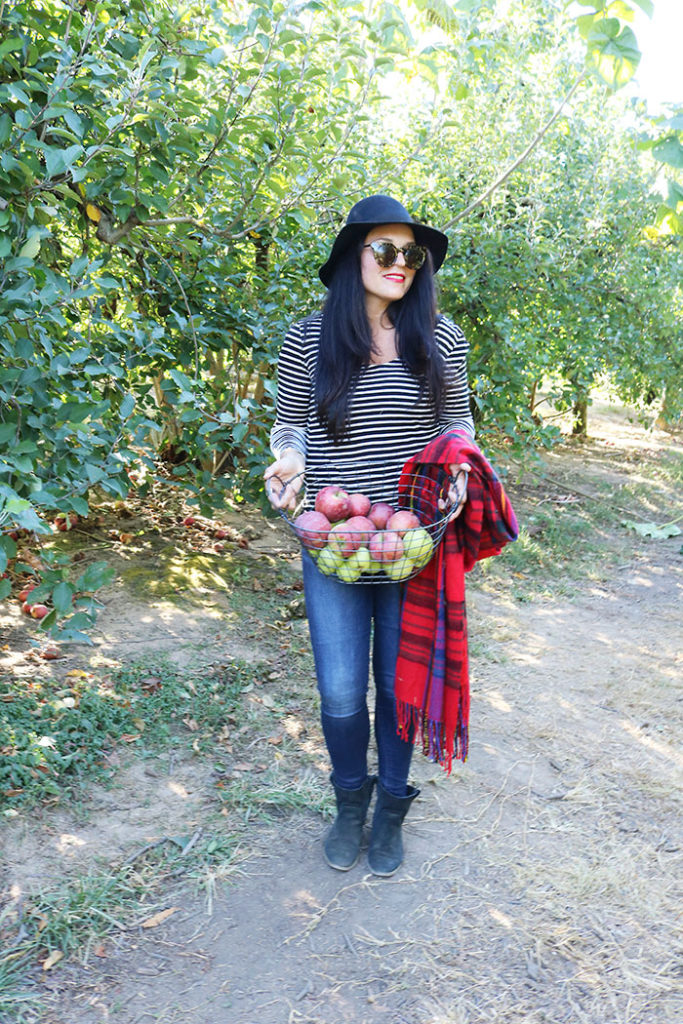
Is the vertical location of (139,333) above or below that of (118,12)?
below

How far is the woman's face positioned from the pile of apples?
0.59 m

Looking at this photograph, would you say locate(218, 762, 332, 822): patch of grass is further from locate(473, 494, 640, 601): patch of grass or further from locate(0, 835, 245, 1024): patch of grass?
locate(473, 494, 640, 601): patch of grass

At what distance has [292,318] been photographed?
4051 millimetres

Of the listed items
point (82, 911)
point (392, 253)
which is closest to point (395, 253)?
point (392, 253)

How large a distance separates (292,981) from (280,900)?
31 centimetres

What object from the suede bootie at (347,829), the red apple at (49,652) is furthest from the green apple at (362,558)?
the red apple at (49,652)

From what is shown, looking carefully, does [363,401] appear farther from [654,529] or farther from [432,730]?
[654,529]

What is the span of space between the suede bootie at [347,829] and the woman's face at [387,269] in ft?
4.83

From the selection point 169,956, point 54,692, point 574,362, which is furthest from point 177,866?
point 574,362

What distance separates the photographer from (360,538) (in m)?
2.09

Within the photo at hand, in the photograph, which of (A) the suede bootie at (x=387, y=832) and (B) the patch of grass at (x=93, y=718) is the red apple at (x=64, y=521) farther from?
(A) the suede bootie at (x=387, y=832)

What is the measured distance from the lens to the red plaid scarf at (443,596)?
2.21 metres

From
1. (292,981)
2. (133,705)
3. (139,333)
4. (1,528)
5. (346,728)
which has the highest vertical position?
(139,333)

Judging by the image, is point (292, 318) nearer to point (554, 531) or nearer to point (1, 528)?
point (1, 528)
